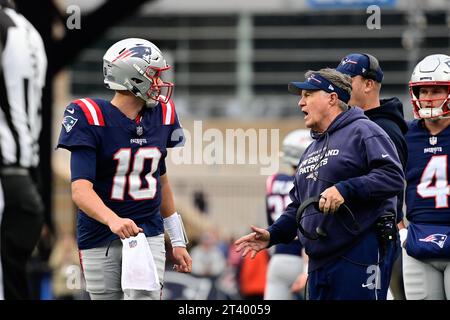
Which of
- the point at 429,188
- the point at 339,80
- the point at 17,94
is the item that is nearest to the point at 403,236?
the point at 429,188

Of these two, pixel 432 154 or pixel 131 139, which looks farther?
pixel 432 154

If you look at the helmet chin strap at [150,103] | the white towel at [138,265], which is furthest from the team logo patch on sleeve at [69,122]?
the white towel at [138,265]

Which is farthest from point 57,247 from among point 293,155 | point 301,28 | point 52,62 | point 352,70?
point 301,28

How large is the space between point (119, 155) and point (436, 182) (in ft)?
7.25

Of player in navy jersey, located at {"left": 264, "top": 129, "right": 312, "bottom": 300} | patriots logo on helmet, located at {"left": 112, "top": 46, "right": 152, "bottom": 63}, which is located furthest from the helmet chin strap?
player in navy jersey, located at {"left": 264, "top": 129, "right": 312, "bottom": 300}

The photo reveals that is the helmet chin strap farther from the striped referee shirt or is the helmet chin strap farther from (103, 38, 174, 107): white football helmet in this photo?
the striped referee shirt

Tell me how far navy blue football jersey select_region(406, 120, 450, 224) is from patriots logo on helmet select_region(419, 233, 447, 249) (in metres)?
0.11

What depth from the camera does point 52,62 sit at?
20.6 m

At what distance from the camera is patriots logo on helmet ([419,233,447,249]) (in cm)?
830

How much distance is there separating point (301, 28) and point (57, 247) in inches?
1014

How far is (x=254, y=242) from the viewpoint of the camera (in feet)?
25.7

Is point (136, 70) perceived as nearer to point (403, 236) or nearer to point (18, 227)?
point (18, 227)
